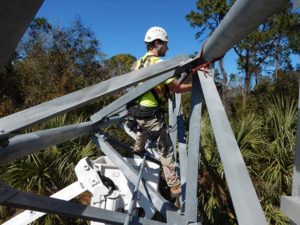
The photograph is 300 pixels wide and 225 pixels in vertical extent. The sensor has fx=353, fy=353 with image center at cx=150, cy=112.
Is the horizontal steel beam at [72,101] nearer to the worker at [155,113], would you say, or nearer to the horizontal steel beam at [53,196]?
the worker at [155,113]

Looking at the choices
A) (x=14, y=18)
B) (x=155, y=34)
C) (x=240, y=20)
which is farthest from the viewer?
(x=155, y=34)

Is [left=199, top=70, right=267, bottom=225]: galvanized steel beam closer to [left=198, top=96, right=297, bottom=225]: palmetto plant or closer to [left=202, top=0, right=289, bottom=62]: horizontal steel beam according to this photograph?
[left=202, top=0, right=289, bottom=62]: horizontal steel beam

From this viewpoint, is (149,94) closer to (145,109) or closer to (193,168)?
(145,109)

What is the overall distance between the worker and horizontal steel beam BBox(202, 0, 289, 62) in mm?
1870

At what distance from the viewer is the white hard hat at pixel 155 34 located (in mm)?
3904

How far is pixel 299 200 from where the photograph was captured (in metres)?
1.30

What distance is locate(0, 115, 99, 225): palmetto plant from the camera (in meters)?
5.54

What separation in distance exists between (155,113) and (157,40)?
2.67 ft

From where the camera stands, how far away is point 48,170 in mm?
5781

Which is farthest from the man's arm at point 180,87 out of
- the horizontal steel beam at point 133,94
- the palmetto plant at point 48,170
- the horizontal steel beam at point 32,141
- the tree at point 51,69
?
the tree at point 51,69

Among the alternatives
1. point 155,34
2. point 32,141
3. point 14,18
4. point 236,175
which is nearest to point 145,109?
point 155,34

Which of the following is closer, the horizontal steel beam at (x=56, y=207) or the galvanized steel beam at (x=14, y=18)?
the galvanized steel beam at (x=14, y=18)

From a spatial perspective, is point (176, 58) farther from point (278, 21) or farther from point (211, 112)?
point (278, 21)

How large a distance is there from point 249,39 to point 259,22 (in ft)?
60.0
